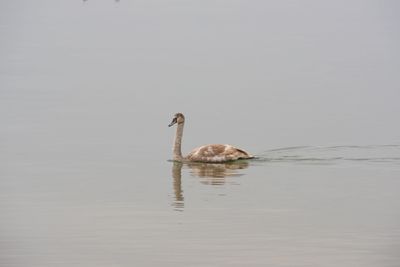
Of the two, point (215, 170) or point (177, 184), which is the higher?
point (215, 170)

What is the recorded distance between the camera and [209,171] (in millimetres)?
20578

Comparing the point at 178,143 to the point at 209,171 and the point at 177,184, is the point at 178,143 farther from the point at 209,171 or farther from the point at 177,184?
the point at 177,184

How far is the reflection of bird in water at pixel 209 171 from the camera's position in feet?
62.7

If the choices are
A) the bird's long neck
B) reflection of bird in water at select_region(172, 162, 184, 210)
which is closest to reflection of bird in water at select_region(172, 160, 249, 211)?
reflection of bird in water at select_region(172, 162, 184, 210)

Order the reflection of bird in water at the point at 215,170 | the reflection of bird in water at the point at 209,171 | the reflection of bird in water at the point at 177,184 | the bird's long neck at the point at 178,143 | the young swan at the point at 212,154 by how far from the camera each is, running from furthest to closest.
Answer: the bird's long neck at the point at 178,143, the young swan at the point at 212,154, the reflection of bird in water at the point at 215,170, the reflection of bird in water at the point at 209,171, the reflection of bird in water at the point at 177,184

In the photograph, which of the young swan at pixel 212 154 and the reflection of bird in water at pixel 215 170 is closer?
the reflection of bird in water at pixel 215 170

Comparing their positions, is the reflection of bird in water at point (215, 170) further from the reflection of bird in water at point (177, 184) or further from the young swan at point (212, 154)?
the reflection of bird in water at point (177, 184)

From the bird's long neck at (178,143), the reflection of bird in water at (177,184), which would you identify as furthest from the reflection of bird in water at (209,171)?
the bird's long neck at (178,143)

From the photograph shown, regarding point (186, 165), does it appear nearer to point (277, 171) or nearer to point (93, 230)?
point (277, 171)

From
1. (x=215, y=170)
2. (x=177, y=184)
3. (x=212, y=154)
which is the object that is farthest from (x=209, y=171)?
(x=177, y=184)

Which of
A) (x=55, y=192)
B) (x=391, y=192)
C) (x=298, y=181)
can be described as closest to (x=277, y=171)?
(x=298, y=181)

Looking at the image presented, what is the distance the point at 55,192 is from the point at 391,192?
5.02m

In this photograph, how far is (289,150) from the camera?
2216 centimetres

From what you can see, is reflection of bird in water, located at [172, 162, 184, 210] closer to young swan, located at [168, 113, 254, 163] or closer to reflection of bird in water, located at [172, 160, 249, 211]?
reflection of bird in water, located at [172, 160, 249, 211]
